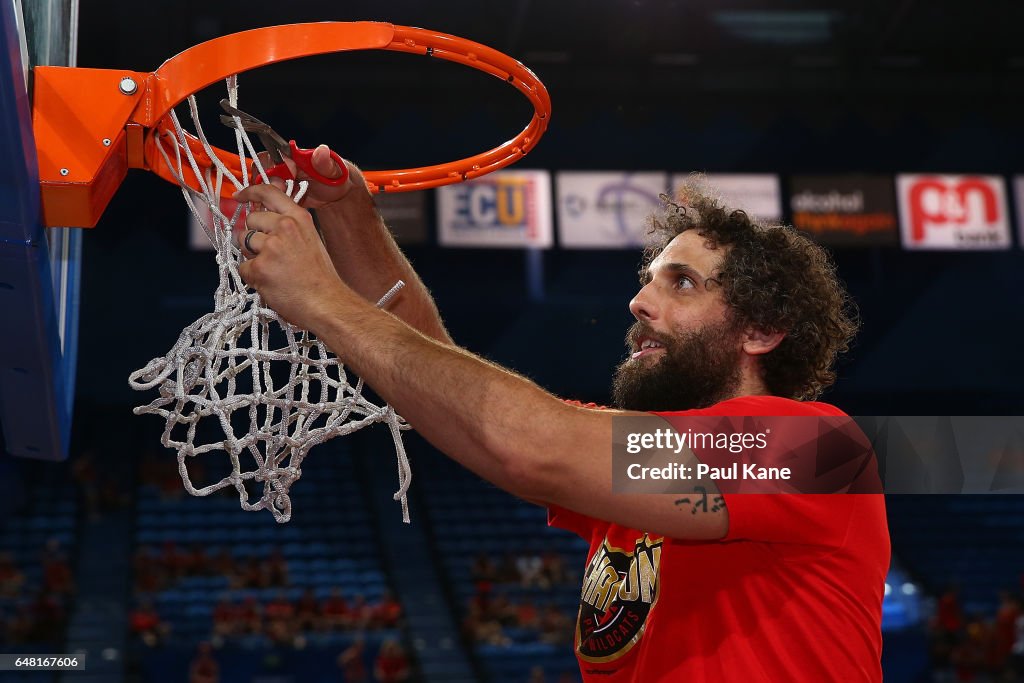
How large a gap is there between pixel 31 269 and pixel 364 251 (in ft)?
2.32

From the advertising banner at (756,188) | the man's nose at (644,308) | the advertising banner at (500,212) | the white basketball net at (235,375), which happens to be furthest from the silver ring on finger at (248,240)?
the advertising banner at (756,188)

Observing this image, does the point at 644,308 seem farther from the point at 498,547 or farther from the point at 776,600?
the point at 498,547

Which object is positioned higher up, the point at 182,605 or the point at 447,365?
the point at 447,365

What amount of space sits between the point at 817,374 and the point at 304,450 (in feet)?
3.59

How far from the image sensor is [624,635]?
1.92 meters

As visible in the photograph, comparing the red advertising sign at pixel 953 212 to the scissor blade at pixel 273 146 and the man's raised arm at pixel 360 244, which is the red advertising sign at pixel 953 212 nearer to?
the man's raised arm at pixel 360 244

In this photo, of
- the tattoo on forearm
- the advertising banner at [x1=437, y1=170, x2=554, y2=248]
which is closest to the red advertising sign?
the advertising banner at [x1=437, y1=170, x2=554, y2=248]

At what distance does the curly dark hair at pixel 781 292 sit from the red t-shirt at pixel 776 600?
1.10ft

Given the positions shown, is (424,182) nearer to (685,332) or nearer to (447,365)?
(685,332)

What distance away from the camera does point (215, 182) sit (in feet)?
7.15

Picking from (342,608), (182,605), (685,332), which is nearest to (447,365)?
(685,332)

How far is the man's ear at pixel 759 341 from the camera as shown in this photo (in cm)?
213

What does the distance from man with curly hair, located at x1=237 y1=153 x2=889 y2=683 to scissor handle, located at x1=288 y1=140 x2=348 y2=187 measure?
0.02m

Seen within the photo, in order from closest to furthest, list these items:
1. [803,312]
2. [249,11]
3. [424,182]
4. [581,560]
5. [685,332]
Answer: [685,332] < [803,312] < [424,182] < [249,11] < [581,560]
